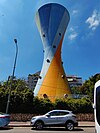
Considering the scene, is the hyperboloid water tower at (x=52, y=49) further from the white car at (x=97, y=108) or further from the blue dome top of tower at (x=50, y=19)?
the white car at (x=97, y=108)

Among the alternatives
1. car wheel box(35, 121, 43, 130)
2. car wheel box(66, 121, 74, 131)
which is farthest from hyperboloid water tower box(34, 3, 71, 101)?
car wheel box(66, 121, 74, 131)

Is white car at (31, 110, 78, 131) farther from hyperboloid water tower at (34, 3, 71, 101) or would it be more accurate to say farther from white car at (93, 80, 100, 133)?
hyperboloid water tower at (34, 3, 71, 101)

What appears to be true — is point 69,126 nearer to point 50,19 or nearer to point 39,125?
point 39,125

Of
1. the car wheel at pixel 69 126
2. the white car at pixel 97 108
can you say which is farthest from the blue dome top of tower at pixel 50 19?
the white car at pixel 97 108

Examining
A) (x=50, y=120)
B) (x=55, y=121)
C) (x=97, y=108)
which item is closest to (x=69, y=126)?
(x=55, y=121)

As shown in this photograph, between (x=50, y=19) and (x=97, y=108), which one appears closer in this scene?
(x=97, y=108)

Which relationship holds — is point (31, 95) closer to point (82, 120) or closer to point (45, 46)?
point (82, 120)

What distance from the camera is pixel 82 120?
32094 mm

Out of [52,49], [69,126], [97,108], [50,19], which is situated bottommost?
[69,126]

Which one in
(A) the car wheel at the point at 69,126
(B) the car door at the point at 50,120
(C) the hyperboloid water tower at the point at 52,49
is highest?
(C) the hyperboloid water tower at the point at 52,49

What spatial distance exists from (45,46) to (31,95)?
74.9 feet

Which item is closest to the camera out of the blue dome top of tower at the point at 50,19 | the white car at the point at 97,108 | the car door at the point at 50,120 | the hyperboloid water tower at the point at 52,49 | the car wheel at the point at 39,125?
the white car at the point at 97,108

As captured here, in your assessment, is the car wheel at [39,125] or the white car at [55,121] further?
the car wheel at [39,125]

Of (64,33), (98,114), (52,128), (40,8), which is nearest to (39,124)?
(52,128)
